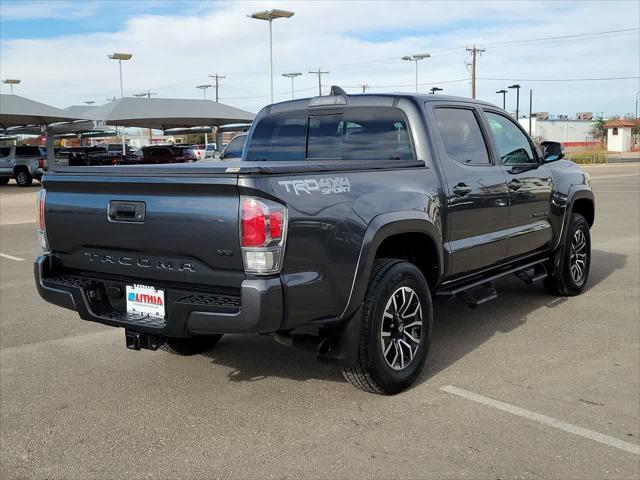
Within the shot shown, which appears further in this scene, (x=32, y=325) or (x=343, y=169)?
(x=32, y=325)

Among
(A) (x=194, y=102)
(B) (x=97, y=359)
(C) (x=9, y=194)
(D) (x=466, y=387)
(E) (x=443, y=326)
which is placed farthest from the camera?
(A) (x=194, y=102)

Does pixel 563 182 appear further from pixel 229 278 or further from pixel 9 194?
pixel 9 194

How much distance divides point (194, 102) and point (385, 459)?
37.8 metres

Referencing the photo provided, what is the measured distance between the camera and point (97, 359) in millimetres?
5113

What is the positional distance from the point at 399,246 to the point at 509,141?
77.1 inches

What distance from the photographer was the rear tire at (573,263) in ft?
22.0

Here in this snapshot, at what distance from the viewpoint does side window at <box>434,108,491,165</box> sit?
16.8ft

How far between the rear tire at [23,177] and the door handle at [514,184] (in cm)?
2992

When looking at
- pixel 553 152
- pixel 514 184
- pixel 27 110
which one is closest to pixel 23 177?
pixel 27 110

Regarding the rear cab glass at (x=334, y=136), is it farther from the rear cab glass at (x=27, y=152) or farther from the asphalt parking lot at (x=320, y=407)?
the rear cab glass at (x=27, y=152)

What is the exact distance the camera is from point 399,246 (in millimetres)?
4656

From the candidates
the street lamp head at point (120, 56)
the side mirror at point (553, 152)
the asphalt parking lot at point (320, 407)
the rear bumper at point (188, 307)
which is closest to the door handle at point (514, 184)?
the side mirror at point (553, 152)

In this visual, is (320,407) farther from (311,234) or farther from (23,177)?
(23,177)

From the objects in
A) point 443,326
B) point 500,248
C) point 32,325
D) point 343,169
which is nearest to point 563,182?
point 500,248
